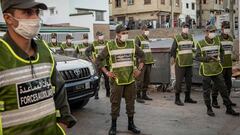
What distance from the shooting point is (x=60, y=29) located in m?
25.7

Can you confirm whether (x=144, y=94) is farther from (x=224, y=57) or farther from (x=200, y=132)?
(x=200, y=132)

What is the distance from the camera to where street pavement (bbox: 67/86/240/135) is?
6902 millimetres

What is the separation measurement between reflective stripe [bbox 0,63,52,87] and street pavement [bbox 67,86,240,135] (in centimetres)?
431

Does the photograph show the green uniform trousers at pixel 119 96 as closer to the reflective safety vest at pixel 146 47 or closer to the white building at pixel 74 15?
the reflective safety vest at pixel 146 47

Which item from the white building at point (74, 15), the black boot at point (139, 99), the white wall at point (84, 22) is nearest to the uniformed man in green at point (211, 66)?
the black boot at point (139, 99)

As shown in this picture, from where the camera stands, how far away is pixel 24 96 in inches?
101

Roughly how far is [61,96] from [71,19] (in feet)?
94.7

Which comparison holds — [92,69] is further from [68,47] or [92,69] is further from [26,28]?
[26,28]

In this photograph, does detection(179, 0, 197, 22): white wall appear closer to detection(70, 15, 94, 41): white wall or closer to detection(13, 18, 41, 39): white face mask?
detection(70, 15, 94, 41): white wall

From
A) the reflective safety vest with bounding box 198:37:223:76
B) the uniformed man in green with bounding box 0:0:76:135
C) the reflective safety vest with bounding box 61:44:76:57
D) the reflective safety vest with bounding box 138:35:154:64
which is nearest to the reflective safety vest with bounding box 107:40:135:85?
the reflective safety vest with bounding box 198:37:223:76

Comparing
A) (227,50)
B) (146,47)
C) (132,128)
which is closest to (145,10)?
(146,47)

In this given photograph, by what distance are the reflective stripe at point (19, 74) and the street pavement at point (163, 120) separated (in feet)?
14.1

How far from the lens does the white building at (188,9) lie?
200 ft

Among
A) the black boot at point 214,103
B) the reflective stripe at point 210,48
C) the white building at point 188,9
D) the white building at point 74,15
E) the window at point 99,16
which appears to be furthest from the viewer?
the white building at point 188,9
